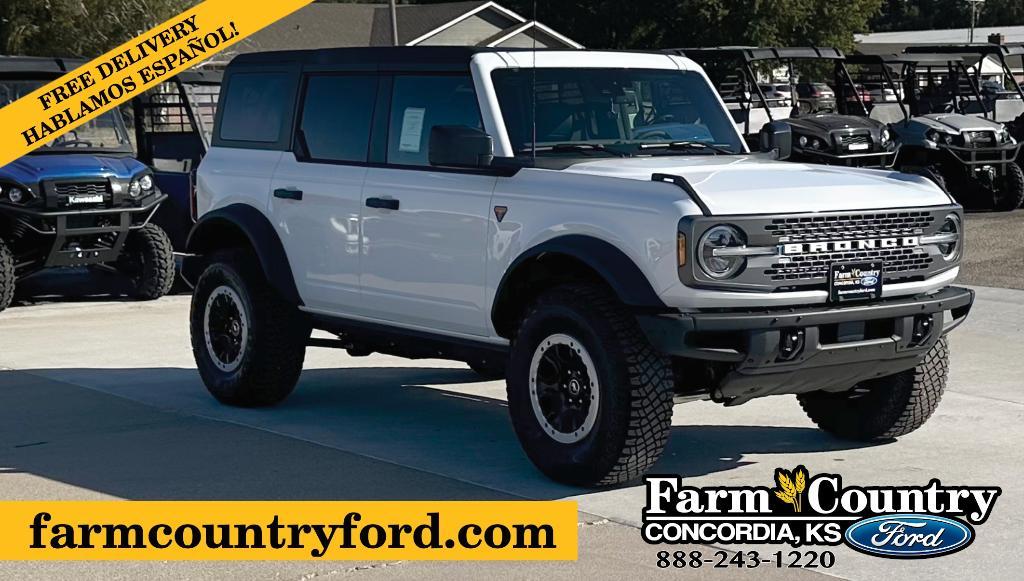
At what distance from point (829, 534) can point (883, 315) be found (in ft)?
3.78

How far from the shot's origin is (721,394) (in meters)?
7.14

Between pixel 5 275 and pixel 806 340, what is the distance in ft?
29.1

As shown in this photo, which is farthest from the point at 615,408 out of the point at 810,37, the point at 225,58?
the point at 810,37

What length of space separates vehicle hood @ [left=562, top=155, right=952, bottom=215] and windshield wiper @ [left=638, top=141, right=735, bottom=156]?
0.16 m

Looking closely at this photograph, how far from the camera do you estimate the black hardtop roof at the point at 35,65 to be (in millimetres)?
14719

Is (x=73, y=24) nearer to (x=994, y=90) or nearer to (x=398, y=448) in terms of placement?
(x=994, y=90)

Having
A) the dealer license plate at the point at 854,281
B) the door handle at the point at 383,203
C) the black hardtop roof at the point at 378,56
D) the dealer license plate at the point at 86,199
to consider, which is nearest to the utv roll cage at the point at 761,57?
the dealer license plate at the point at 86,199

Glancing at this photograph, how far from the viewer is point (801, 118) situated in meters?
22.2

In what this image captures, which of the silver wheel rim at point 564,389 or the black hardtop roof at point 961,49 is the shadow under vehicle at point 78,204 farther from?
the black hardtop roof at point 961,49

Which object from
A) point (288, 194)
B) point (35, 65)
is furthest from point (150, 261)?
Answer: point (288, 194)

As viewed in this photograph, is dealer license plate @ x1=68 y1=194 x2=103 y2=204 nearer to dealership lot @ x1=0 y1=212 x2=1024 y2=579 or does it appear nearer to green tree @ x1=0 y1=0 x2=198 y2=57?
dealership lot @ x1=0 y1=212 x2=1024 y2=579

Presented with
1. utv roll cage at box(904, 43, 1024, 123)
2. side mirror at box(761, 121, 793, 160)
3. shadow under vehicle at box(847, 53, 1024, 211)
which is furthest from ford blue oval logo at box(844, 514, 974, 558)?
utv roll cage at box(904, 43, 1024, 123)

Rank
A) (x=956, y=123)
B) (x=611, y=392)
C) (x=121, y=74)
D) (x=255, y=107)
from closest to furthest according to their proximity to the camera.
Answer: (x=611, y=392), (x=255, y=107), (x=121, y=74), (x=956, y=123)

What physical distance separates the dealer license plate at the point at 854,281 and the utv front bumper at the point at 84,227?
28.8 ft
